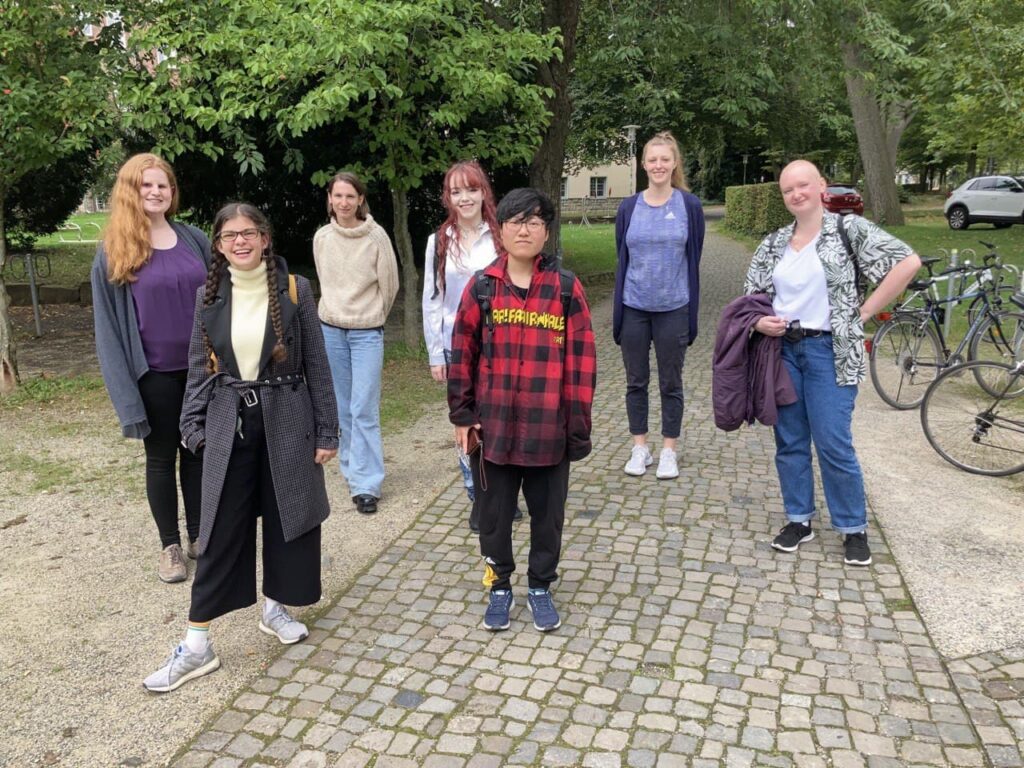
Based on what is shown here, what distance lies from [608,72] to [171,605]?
1097 centimetres

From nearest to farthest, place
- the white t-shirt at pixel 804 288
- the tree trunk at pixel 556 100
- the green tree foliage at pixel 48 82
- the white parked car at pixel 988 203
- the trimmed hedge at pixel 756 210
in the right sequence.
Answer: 1. the white t-shirt at pixel 804 288
2. the green tree foliage at pixel 48 82
3. the tree trunk at pixel 556 100
4. the white parked car at pixel 988 203
5. the trimmed hedge at pixel 756 210

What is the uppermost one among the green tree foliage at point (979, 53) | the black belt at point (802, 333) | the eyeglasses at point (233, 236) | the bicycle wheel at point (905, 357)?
the green tree foliage at point (979, 53)

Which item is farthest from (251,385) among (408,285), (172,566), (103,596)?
(408,285)

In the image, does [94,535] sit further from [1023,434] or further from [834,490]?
[1023,434]

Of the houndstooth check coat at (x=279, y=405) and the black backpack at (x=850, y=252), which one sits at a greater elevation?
the black backpack at (x=850, y=252)

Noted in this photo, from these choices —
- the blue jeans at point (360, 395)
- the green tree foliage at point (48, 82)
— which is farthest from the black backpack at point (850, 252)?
the green tree foliage at point (48, 82)

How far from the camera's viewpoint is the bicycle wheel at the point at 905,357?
7.25m

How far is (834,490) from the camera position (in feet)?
13.9

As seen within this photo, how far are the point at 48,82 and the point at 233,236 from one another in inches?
210

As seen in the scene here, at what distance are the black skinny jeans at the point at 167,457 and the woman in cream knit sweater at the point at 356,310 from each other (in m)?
0.97

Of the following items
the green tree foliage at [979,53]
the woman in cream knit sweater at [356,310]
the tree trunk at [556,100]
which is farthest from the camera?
the green tree foliage at [979,53]

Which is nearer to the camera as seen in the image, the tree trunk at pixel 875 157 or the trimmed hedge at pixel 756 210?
the tree trunk at pixel 875 157

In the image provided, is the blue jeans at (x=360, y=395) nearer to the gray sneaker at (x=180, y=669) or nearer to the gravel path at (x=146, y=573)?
the gravel path at (x=146, y=573)

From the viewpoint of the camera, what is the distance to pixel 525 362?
3338 mm
